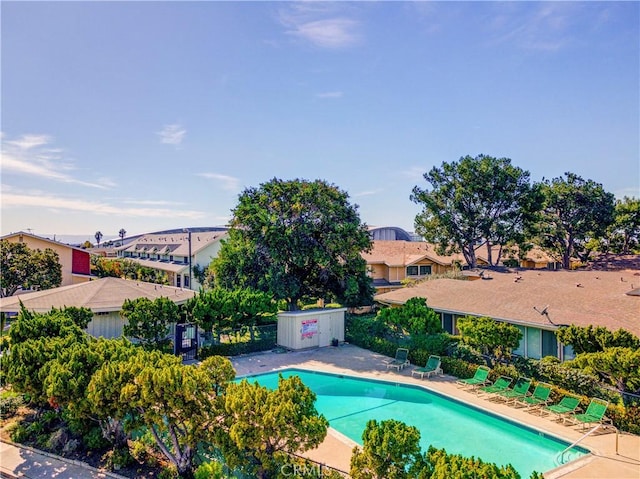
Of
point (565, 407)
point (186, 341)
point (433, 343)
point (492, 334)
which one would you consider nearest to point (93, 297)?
point (186, 341)

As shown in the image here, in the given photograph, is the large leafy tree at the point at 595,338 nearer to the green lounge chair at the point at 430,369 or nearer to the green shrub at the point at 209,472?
the green lounge chair at the point at 430,369

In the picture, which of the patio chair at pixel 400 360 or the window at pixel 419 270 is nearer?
the patio chair at pixel 400 360

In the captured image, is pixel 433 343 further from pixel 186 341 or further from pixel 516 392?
pixel 186 341

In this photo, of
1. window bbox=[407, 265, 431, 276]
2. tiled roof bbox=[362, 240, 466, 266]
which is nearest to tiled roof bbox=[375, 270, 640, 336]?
tiled roof bbox=[362, 240, 466, 266]

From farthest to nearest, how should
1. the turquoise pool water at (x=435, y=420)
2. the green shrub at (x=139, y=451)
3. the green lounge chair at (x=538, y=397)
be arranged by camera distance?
the green lounge chair at (x=538, y=397) → the turquoise pool water at (x=435, y=420) → the green shrub at (x=139, y=451)

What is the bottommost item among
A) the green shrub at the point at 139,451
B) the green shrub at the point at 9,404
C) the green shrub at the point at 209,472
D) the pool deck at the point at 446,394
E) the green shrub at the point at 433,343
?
the pool deck at the point at 446,394

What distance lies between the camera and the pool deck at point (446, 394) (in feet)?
37.3

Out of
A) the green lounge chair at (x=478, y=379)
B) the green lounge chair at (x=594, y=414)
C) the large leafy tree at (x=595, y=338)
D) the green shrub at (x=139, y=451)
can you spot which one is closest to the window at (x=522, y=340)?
the green lounge chair at (x=478, y=379)

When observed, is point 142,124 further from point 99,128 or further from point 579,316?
point 579,316

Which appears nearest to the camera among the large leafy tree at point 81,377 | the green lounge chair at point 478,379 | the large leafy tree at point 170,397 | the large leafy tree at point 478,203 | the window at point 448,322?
the large leafy tree at point 170,397

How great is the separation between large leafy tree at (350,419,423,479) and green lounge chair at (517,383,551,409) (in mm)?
9915

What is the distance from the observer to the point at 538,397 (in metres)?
15.9

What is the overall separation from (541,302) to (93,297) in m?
22.9

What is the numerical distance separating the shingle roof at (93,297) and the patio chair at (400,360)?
12.2 metres
